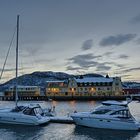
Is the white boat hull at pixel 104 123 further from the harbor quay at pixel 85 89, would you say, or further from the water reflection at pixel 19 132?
the harbor quay at pixel 85 89

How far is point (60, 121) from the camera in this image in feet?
133

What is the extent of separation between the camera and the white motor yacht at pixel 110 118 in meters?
36.1

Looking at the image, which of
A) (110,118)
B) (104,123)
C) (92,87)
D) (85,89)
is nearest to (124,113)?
(110,118)

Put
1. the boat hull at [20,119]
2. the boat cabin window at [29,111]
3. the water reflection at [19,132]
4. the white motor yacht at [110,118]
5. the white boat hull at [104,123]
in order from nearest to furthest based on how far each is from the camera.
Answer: the water reflection at [19,132]
the white boat hull at [104,123]
the white motor yacht at [110,118]
the boat hull at [20,119]
the boat cabin window at [29,111]

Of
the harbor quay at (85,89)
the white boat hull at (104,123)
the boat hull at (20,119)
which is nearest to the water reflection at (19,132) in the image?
the boat hull at (20,119)

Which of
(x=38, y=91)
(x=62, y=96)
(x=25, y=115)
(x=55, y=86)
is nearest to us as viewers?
(x=25, y=115)

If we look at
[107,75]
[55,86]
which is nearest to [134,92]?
[107,75]

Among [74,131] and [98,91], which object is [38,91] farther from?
[74,131]

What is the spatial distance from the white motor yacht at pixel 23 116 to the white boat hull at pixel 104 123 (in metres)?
4.02

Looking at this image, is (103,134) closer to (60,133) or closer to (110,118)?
(110,118)

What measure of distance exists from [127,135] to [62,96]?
397 ft

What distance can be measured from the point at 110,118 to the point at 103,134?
2.37 m

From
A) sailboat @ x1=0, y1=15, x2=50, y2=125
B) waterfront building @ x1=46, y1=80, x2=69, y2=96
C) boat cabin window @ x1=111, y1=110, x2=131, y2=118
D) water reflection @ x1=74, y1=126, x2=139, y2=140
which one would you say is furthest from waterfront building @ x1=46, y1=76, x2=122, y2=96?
water reflection @ x1=74, y1=126, x2=139, y2=140

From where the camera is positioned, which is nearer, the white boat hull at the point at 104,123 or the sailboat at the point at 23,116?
the white boat hull at the point at 104,123
